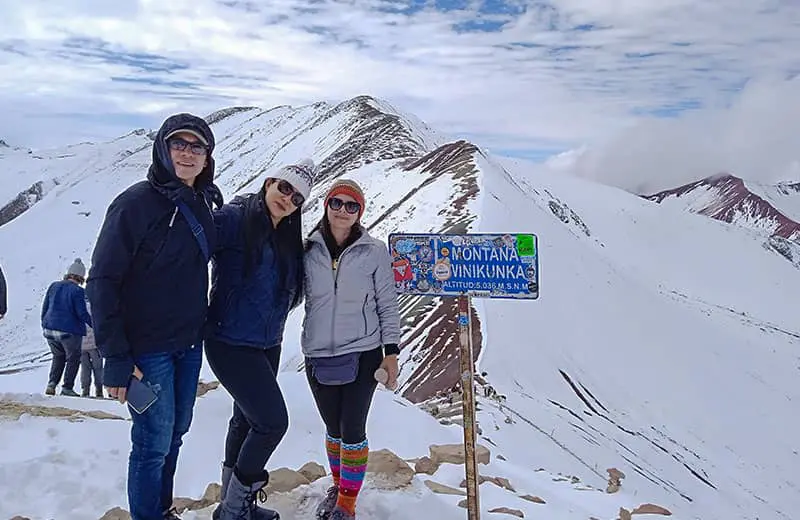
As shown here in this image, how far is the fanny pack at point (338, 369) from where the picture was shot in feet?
13.5

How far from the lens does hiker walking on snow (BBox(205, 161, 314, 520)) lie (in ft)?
12.5

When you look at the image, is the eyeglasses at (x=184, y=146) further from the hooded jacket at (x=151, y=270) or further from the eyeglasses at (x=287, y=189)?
the eyeglasses at (x=287, y=189)

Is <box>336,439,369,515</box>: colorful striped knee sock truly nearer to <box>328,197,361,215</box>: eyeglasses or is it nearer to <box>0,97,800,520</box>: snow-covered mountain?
<box>0,97,800,520</box>: snow-covered mountain

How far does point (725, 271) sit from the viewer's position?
56438mm

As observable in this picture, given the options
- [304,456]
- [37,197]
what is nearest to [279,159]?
[37,197]

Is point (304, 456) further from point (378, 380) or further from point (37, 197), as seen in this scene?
point (37, 197)

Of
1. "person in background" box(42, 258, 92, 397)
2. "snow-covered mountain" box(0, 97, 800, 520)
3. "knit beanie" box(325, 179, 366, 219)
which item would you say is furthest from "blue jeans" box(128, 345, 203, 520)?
"person in background" box(42, 258, 92, 397)

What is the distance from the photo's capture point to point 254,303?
12.5ft

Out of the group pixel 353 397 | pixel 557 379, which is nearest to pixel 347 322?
pixel 353 397

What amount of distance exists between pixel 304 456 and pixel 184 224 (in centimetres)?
334

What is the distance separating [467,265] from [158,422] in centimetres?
→ 210

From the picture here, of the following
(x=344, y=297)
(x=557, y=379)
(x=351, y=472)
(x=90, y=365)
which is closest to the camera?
(x=344, y=297)

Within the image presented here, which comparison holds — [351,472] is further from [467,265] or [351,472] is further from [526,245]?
[526,245]

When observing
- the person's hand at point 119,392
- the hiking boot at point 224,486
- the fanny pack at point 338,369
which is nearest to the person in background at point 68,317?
the hiking boot at point 224,486
